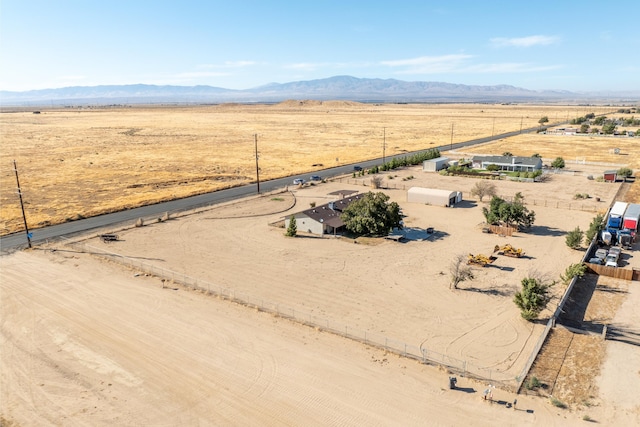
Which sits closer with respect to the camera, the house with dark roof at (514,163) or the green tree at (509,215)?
the green tree at (509,215)

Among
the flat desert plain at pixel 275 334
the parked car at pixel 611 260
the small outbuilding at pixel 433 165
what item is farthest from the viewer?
the small outbuilding at pixel 433 165

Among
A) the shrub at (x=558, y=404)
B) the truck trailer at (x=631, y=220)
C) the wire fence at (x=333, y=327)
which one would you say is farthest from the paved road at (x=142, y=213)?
the shrub at (x=558, y=404)

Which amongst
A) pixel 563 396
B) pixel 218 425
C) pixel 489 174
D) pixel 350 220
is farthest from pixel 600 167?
pixel 218 425

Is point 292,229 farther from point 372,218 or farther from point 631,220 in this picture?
point 631,220

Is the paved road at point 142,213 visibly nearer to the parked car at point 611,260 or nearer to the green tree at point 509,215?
the green tree at point 509,215

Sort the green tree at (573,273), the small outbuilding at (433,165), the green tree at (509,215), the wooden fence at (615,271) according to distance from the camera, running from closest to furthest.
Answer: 1. the green tree at (573,273)
2. the wooden fence at (615,271)
3. the green tree at (509,215)
4. the small outbuilding at (433,165)

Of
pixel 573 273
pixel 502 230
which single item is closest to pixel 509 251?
pixel 502 230

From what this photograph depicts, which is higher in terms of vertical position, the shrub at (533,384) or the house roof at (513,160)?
the house roof at (513,160)
